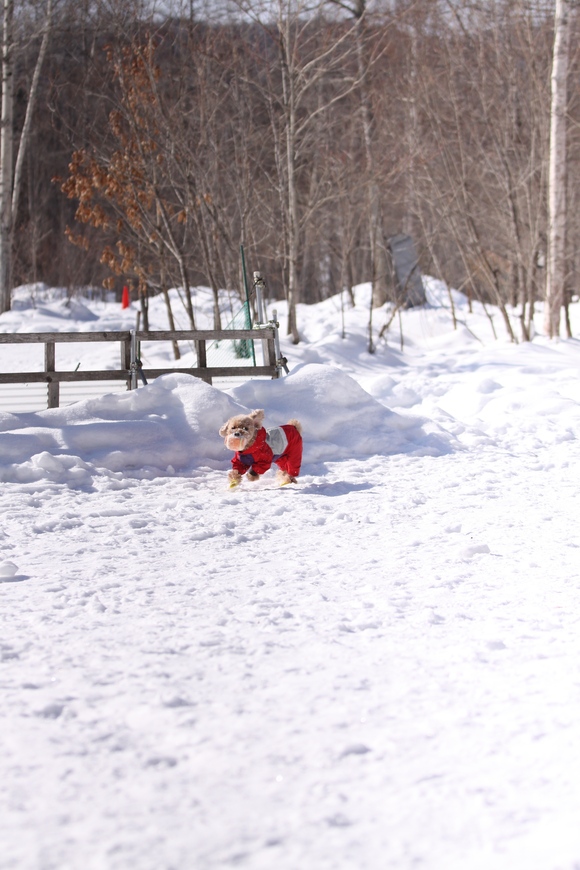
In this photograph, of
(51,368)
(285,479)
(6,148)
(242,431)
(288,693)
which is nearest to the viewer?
(288,693)

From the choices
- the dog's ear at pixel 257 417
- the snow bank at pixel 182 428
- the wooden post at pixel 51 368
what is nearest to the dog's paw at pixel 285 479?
the dog's ear at pixel 257 417

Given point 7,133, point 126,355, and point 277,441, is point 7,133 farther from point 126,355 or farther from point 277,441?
point 277,441

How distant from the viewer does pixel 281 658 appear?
2979 mm

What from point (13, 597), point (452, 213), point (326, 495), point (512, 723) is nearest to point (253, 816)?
point (512, 723)

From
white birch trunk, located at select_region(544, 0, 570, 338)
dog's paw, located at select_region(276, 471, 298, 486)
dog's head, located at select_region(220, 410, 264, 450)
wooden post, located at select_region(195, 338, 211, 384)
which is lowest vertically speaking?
dog's paw, located at select_region(276, 471, 298, 486)

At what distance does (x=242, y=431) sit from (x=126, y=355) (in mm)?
2830

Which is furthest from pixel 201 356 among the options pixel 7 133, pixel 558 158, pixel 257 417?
pixel 7 133

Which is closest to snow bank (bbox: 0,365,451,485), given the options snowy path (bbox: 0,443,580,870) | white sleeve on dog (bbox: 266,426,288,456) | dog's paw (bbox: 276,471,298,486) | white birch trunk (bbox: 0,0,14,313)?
dog's paw (bbox: 276,471,298,486)

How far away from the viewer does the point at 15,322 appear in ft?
62.4

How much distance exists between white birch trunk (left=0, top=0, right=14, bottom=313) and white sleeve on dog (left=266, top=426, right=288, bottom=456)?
1230 centimetres

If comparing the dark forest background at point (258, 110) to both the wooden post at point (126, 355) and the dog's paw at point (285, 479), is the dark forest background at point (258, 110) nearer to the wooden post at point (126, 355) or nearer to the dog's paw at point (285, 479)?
the wooden post at point (126, 355)

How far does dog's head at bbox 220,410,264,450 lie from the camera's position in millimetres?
5926

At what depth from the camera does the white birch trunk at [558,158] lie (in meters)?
13.0

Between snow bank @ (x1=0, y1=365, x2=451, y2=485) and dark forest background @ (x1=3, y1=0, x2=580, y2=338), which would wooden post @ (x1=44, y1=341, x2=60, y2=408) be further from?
dark forest background @ (x1=3, y1=0, x2=580, y2=338)
